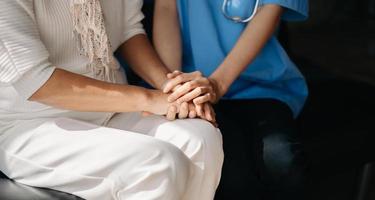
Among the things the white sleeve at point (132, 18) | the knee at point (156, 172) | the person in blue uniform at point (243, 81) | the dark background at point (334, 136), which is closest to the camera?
the knee at point (156, 172)

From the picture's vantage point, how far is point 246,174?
1.37 m

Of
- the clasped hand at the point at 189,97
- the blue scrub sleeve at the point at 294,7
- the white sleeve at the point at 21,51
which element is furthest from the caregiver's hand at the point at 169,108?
the blue scrub sleeve at the point at 294,7

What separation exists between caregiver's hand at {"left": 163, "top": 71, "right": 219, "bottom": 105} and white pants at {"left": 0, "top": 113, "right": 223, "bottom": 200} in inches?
2.4

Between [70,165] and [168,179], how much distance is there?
211mm

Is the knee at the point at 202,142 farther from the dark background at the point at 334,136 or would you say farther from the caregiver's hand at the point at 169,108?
the dark background at the point at 334,136

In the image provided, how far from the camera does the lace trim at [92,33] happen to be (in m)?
1.28

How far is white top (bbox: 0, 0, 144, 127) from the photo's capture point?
45.2 inches

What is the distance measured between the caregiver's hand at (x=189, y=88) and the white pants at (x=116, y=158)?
0.20 ft

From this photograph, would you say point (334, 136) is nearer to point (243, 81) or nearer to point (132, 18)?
point (243, 81)

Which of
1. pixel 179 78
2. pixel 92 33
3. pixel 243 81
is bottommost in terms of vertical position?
pixel 243 81

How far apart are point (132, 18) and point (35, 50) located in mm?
404

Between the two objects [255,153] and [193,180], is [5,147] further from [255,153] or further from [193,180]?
[255,153]

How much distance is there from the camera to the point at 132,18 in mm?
1521

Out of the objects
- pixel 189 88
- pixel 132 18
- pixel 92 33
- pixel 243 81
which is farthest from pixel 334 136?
→ pixel 92 33
